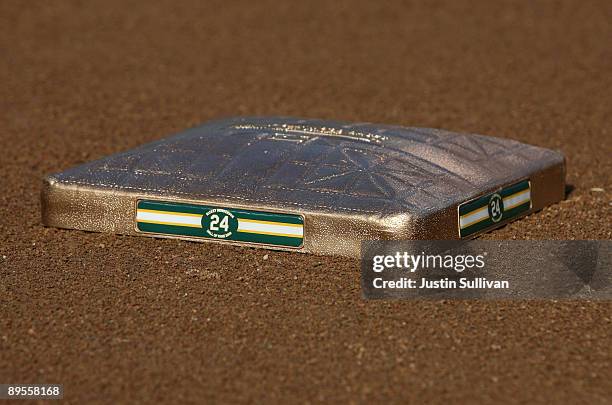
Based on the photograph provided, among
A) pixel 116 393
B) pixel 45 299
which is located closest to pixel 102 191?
pixel 45 299

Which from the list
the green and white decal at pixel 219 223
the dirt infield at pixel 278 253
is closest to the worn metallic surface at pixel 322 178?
the green and white decal at pixel 219 223

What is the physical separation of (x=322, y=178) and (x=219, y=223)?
1.91ft

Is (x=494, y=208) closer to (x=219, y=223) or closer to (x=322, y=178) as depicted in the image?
(x=322, y=178)

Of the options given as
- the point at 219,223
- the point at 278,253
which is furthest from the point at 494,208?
the point at 219,223

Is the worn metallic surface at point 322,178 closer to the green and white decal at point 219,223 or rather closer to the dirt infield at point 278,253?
the green and white decal at point 219,223

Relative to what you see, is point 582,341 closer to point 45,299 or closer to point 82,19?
point 45,299

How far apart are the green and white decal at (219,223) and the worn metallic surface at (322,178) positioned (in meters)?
0.04

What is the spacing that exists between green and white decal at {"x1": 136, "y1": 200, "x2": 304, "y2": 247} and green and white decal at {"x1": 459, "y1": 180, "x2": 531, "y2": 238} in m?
0.86

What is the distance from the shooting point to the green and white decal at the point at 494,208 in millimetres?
6761

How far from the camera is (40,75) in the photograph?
1273 centimetres

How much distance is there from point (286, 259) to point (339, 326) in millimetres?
915

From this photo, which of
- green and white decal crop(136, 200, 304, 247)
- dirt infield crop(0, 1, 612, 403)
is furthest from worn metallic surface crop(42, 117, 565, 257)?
dirt infield crop(0, 1, 612, 403)

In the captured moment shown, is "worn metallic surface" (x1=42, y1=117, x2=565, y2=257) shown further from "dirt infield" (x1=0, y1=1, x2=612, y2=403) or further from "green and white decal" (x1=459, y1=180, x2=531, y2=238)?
"dirt infield" (x1=0, y1=1, x2=612, y2=403)

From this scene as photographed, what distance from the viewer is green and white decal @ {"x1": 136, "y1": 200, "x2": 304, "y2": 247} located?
6633 mm
